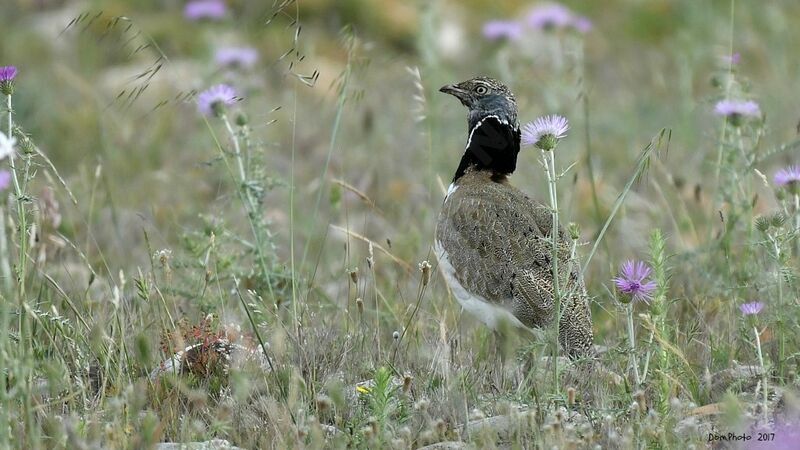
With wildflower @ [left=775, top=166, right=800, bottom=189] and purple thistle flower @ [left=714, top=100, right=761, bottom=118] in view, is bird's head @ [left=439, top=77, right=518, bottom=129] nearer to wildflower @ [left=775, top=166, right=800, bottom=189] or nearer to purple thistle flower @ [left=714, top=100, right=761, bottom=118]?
purple thistle flower @ [left=714, top=100, right=761, bottom=118]

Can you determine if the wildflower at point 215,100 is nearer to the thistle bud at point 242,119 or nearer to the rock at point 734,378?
the thistle bud at point 242,119

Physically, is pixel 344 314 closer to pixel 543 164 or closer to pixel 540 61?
pixel 543 164

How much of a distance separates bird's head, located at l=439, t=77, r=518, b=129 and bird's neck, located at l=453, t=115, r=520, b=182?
0.07 ft

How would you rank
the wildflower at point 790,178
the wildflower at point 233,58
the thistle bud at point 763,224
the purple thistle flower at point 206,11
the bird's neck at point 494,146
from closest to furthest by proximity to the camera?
the thistle bud at point 763,224, the wildflower at point 790,178, the bird's neck at point 494,146, the wildflower at point 233,58, the purple thistle flower at point 206,11

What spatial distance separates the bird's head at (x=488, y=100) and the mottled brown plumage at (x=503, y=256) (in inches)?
2.1

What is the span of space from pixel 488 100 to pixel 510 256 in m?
0.89

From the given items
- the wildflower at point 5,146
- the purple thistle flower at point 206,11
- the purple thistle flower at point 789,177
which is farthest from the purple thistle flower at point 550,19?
the wildflower at point 5,146

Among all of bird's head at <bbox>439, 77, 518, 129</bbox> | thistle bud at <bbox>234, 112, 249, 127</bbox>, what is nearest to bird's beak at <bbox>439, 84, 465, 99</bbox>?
bird's head at <bbox>439, 77, 518, 129</bbox>

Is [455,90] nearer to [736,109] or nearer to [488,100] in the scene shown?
[488,100]

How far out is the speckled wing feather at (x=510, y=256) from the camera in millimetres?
4629

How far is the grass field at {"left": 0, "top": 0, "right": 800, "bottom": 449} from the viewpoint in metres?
3.79

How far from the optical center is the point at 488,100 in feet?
17.7

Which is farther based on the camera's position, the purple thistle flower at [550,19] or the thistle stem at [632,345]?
the purple thistle flower at [550,19]

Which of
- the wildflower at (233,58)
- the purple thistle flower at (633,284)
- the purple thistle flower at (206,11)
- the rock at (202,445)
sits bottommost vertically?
the rock at (202,445)
